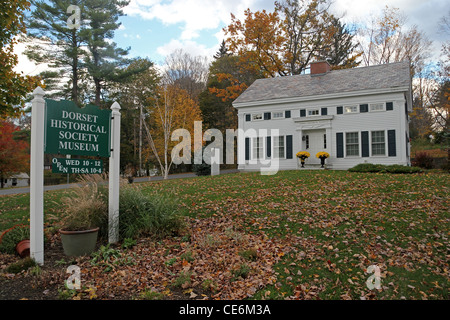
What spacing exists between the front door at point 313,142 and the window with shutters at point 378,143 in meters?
2.61

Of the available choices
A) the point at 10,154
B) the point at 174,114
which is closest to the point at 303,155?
the point at 174,114

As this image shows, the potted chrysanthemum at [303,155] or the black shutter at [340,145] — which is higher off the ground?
the black shutter at [340,145]

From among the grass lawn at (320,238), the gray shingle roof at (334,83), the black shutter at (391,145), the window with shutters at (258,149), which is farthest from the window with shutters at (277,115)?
the grass lawn at (320,238)

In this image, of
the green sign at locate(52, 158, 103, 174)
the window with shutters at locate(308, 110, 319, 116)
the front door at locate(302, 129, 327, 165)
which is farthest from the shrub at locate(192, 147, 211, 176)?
the green sign at locate(52, 158, 103, 174)

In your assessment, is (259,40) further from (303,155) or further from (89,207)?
(89,207)

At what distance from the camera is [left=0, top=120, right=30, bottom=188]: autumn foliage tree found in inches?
821

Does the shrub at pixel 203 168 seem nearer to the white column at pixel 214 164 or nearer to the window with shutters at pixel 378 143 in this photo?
the white column at pixel 214 164

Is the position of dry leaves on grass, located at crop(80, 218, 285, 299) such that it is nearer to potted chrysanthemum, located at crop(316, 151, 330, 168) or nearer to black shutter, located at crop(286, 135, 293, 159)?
potted chrysanthemum, located at crop(316, 151, 330, 168)

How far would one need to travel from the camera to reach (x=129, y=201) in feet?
19.7

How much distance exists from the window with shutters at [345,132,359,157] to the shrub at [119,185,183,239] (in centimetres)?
1397

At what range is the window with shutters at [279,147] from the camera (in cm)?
1920

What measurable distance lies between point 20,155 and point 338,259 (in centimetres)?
2342

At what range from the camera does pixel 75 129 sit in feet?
17.0
